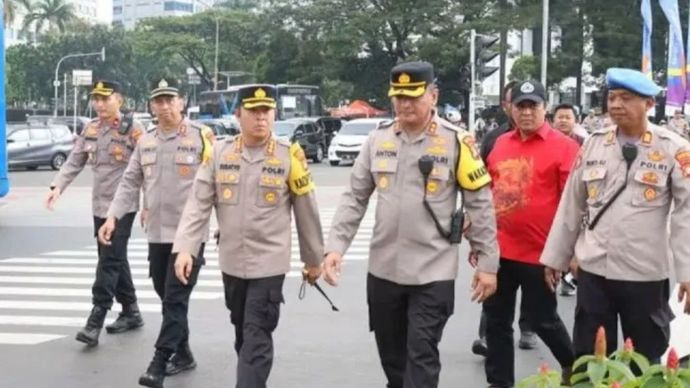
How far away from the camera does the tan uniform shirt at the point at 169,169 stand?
6859 millimetres

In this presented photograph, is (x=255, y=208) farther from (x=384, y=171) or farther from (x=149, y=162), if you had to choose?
(x=149, y=162)

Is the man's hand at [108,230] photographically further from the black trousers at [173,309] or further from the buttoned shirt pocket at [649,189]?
the buttoned shirt pocket at [649,189]

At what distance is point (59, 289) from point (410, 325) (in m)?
6.14

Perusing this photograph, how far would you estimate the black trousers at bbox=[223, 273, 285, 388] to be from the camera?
5.50m

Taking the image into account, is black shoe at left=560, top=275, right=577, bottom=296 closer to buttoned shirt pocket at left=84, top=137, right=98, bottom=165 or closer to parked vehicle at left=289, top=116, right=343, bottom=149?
buttoned shirt pocket at left=84, top=137, right=98, bottom=165

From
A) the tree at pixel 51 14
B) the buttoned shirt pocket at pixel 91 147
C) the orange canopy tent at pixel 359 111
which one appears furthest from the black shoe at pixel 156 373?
the tree at pixel 51 14

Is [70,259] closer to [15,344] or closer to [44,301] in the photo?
[44,301]

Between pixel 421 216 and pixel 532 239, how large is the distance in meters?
1.09

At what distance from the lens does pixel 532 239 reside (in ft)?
19.7

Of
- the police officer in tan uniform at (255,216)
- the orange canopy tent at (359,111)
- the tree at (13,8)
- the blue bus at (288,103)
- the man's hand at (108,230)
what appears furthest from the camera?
the tree at (13,8)

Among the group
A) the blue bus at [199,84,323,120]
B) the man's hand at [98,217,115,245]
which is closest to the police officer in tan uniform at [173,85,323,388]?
the man's hand at [98,217,115,245]

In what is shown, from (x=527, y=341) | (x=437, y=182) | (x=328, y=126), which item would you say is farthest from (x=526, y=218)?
(x=328, y=126)

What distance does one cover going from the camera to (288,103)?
151ft

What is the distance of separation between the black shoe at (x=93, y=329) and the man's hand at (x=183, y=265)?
2167 mm
